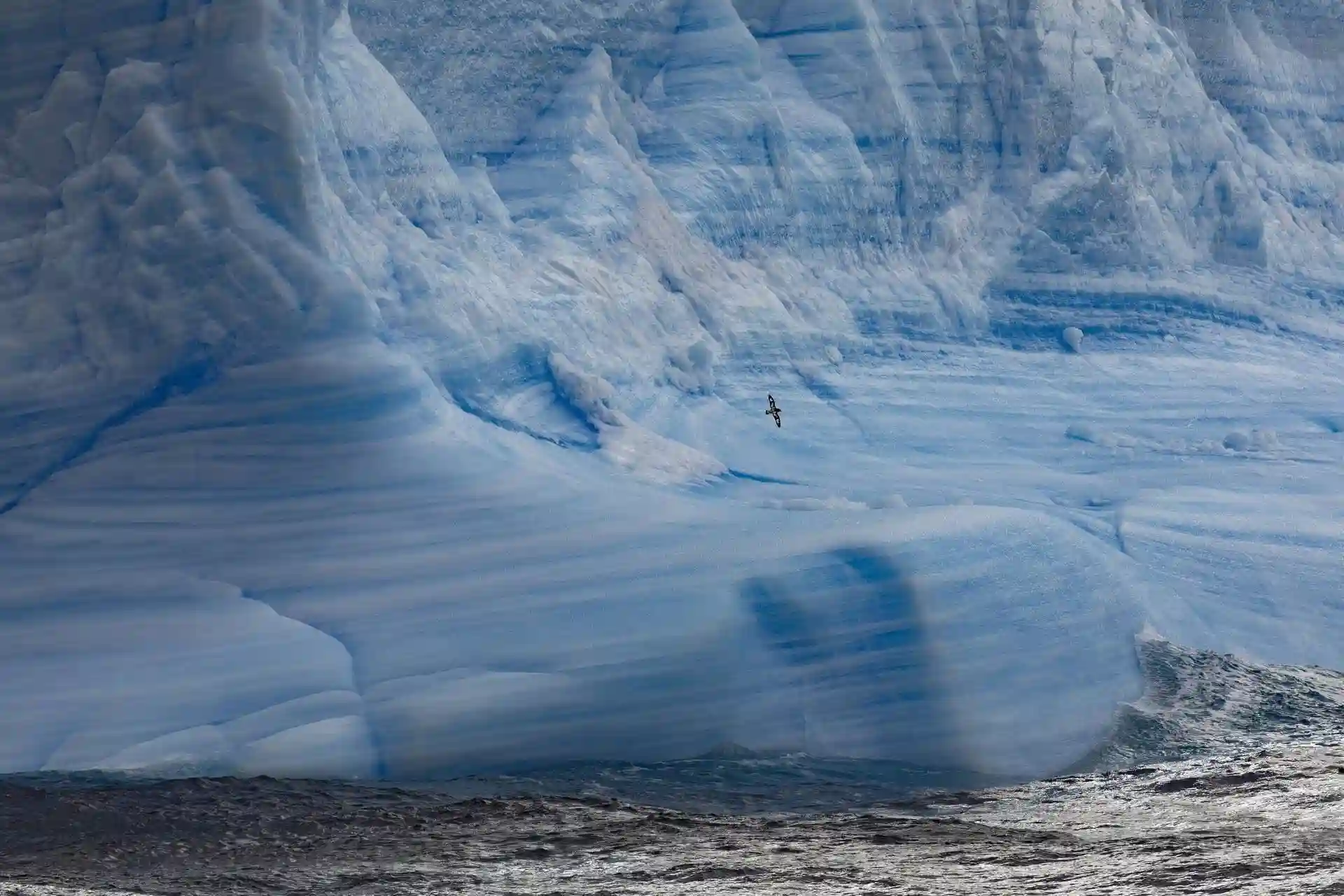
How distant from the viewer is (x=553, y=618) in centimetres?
775

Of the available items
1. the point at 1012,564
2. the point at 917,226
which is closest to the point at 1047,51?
the point at 917,226

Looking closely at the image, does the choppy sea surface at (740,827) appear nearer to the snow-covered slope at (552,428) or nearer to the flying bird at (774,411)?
the snow-covered slope at (552,428)

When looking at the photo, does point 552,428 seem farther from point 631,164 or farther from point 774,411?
point 631,164

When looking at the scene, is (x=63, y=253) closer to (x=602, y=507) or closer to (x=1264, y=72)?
(x=602, y=507)

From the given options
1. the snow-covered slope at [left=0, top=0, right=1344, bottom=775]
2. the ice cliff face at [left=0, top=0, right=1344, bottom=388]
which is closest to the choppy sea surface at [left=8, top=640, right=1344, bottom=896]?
the snow-covered slope at [left=0, top=0, right=1344, bottom=775]

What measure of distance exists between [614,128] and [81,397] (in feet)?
11.7

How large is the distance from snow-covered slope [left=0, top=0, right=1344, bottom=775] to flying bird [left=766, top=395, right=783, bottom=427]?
5 cm

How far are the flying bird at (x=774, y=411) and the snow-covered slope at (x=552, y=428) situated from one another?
0.18ft

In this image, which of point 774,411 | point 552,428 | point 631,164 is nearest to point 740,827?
point 552,428

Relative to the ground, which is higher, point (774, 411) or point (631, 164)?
point (631, 164)

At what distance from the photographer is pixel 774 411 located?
9.32m

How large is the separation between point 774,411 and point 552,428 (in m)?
1.14

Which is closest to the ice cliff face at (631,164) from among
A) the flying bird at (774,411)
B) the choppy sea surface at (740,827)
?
the flying bird at (774,411)

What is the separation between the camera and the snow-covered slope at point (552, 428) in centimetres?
760
